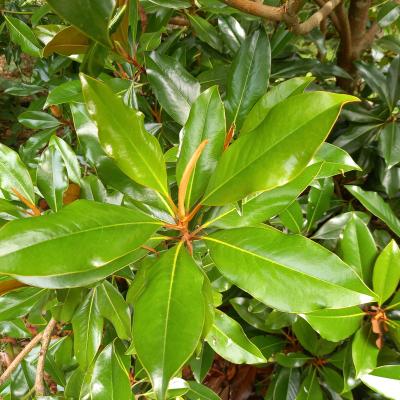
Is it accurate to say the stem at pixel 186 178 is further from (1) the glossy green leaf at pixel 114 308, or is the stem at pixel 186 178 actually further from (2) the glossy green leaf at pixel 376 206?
(2) the glossy green leaf at pixel 376 206

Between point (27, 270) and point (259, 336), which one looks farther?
point (259, 336)

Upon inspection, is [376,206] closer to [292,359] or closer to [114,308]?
[292,359]

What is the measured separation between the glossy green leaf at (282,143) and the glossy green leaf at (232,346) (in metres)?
0.43

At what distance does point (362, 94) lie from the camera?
1446 millimetres

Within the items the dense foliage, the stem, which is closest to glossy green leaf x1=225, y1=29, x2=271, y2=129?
the dense foliage

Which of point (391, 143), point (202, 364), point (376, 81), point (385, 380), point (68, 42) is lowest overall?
point (202, 364)

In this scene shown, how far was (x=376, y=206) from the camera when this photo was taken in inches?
38.0

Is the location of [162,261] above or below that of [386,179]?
above

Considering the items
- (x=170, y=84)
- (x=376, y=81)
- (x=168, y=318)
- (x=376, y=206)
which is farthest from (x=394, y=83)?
(x=168, y=318)

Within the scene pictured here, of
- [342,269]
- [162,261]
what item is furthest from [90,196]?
[342,269]

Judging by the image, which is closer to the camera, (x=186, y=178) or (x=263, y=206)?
(x=186, y=178)

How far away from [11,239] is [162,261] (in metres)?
0.18

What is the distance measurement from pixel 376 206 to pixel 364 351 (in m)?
0.35

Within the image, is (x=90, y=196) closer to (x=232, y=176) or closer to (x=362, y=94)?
(x=232, y=176)
